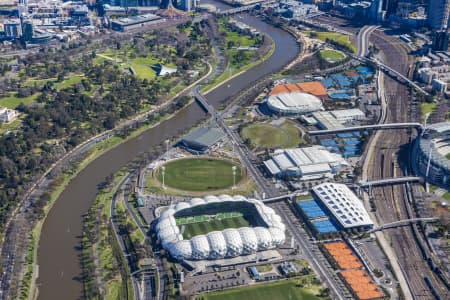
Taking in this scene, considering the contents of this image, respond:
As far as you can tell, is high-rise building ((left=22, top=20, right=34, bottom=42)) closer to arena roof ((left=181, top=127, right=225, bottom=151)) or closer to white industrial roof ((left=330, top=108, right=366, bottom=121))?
arena roof ((left=181, top=127, right=225, bottom=151))

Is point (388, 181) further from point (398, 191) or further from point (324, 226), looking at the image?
point (324, 226)

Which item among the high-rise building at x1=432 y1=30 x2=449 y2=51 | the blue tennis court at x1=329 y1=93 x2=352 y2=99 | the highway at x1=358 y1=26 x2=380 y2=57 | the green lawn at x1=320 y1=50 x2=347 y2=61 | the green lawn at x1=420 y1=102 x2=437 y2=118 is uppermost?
the high-rise building at x1=432 y1=30 x2=449 y2=51

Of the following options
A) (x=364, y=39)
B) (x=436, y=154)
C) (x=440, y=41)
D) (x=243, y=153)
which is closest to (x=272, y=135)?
(x=243, y=153)

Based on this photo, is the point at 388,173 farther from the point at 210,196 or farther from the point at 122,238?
the point at 122,238

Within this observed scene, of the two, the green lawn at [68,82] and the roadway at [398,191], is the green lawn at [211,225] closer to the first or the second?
the roadway at [398,191]

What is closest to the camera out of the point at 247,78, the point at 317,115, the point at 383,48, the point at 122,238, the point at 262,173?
the point at 122,238

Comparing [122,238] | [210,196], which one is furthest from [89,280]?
[210,196]

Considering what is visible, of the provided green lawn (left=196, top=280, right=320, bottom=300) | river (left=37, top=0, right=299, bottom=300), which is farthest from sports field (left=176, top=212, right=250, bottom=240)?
river (left=37, top=0, right=299, bottom=300)

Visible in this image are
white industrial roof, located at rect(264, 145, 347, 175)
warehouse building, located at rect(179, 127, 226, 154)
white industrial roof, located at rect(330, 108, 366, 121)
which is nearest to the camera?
white industrial roof, located at rect(264, 145, 347, 175)

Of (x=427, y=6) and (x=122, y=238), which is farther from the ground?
(x=427, y=6)
